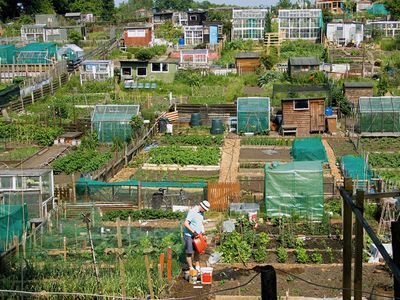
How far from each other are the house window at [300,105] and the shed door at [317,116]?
0.22 meters

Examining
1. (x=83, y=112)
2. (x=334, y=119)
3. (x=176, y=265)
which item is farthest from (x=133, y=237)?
(x=83, y=112)

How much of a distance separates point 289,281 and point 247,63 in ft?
92.8

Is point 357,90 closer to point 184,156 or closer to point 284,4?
point 184,156

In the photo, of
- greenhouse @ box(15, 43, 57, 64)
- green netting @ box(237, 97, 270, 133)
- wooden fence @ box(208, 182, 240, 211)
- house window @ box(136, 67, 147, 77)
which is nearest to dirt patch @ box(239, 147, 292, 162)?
green netting @ box(237, 97, 270, 133)

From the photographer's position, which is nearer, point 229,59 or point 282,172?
point 282,172

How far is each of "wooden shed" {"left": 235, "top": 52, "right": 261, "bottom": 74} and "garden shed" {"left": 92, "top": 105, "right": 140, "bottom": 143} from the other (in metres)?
14.7

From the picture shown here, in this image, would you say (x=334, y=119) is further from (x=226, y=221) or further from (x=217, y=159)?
(x=226, y=221)

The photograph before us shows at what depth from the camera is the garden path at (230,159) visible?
19.7 metres

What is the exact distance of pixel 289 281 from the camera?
11250mm

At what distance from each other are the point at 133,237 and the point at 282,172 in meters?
4.10

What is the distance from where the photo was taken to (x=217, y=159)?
21.5 m

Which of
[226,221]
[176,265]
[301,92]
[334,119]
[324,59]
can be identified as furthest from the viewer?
[324,59]

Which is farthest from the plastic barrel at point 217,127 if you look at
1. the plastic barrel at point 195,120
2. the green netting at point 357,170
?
the green netting at point 357,170

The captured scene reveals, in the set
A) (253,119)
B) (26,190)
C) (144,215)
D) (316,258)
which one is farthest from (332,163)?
(26,190)
